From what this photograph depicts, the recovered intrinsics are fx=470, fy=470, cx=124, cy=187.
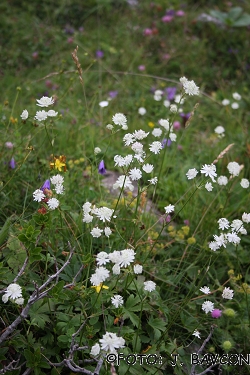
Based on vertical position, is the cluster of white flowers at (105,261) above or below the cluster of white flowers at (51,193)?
below

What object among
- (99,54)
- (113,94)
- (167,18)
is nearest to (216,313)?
(113,94)

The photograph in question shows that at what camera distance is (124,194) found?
261 centimetres

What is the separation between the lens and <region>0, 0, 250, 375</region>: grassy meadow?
64.5 inches

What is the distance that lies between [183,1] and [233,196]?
10.6 feet

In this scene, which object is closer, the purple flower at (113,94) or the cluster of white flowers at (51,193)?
the cluster of white flowers at (51,193)

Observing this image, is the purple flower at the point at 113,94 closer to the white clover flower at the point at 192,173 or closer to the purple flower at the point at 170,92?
the purple flower at the point at 170,92

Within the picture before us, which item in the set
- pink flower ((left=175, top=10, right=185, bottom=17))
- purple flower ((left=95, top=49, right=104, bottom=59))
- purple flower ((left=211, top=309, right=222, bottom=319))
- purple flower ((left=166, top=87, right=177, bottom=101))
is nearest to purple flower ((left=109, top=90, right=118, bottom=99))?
purple flower ((left=166, top=87, right=177, bottom=101))

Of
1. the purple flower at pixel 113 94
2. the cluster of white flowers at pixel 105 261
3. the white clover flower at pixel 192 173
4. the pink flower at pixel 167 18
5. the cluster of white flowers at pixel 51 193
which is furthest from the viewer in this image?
the pink flower at pixel 167 18

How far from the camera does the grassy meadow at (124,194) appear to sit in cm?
164

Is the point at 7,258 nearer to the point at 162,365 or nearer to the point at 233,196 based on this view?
the point at 162,365

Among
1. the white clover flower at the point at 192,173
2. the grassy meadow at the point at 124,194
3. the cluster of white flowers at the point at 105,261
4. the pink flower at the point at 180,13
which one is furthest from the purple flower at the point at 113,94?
the cluster of white flowers at the point at 105,261

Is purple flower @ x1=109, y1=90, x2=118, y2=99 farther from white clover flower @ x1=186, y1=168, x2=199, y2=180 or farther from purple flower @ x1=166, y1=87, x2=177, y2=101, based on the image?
white clover flower @ x1=186, y1=168, x2=199, y2=180

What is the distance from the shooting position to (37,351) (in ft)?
5.05

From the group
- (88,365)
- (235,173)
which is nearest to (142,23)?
(235,173)
